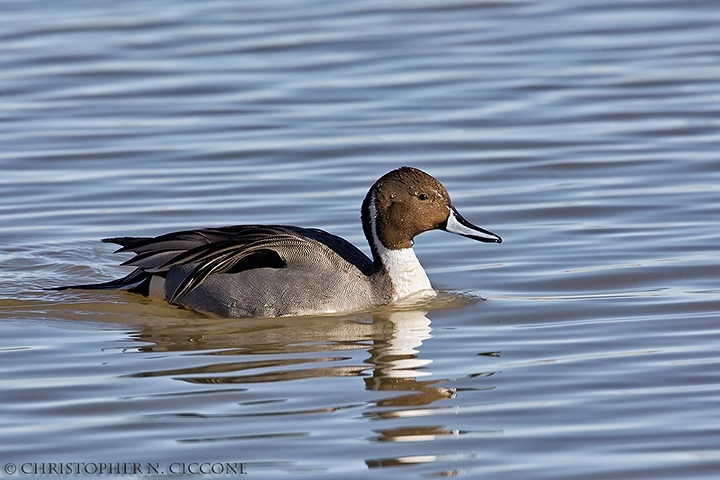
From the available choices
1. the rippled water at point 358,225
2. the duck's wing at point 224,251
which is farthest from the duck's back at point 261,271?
the rippled water at point 358,225

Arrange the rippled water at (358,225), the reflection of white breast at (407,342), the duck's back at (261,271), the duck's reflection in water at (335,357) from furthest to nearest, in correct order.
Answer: the duck's back at (261,271)
the reflection of white breast at (407,342)
the duck's reflection in water at (335,357)
the rippled water at (358,225)

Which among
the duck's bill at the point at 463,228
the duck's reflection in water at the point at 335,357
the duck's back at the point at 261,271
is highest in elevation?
the duck's bill at the point at 463,228

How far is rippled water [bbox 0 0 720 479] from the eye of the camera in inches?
212

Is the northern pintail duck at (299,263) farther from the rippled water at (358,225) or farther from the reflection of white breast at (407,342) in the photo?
the reflection of white breast at (407,342)

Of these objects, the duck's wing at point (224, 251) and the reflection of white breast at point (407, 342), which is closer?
the reflection of white breast at point (407, 342)

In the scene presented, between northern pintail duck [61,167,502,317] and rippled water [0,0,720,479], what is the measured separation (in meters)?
0.12

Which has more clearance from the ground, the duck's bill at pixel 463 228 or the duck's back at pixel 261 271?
the duck's bill at pixel 463 228

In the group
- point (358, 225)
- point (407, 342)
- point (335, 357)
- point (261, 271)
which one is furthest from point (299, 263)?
point (358, 225)

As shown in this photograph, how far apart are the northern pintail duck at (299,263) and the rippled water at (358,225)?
116 millimetres

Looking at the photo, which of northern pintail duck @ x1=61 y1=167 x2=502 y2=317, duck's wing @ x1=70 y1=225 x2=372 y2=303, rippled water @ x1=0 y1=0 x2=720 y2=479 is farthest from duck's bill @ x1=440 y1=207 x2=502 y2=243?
duck's wing @ x1=70 y1=225 x2=372 y2=303

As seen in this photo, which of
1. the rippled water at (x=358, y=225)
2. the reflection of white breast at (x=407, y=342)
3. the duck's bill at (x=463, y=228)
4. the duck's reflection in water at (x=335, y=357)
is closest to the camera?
the rippled water at (x=358, y=225)

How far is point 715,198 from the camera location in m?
9.16

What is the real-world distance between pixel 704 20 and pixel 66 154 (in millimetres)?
6989

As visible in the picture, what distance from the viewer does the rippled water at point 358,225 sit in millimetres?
5379
